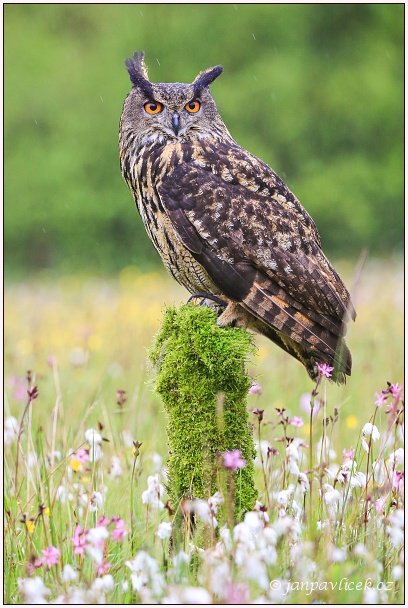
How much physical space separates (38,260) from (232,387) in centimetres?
1868

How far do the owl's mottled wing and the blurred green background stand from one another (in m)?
14.8

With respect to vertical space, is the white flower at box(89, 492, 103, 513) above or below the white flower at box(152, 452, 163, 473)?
below

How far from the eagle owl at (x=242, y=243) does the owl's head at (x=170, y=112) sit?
0.03 meters

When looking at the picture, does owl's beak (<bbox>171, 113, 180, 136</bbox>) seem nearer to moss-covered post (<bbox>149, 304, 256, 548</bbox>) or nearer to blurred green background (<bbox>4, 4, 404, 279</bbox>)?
moss-covered post (<bbox>149, 304, 256, 548</bbox>)

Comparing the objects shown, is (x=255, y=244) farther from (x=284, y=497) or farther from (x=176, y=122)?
(x=284, y=497)

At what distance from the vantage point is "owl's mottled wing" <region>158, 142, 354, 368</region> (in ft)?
12.0

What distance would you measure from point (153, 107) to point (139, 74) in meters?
0.25

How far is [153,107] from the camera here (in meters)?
4.28

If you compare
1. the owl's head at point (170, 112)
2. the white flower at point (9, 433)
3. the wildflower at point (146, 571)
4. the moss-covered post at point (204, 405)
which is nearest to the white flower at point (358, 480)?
the moss-covered post at point (204, 405)

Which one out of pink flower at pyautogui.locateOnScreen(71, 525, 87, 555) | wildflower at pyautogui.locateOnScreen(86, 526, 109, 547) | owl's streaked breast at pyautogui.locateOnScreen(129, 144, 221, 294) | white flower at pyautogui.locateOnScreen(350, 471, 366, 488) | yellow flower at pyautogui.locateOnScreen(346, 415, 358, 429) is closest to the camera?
wildflower at pyautogui.locateOnScreen(86, 526, 109, 547)

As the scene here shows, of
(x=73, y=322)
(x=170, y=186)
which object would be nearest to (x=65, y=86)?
(x=73, y=322)

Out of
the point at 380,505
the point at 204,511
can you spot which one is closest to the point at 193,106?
the point at 380,505

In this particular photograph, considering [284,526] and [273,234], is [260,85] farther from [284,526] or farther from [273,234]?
[284,526]

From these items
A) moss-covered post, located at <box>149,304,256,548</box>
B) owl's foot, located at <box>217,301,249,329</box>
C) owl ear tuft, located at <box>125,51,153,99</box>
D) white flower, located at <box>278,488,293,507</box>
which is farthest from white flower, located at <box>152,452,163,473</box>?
owl ear tuft, located at <box>125,51,153,99</box>
